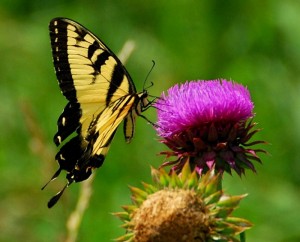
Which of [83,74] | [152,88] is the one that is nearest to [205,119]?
[83,74]

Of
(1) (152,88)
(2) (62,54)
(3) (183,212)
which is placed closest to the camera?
(3) (183,212)

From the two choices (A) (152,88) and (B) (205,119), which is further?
(A) (152,88)

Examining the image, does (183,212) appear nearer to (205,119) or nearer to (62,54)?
(205,119)

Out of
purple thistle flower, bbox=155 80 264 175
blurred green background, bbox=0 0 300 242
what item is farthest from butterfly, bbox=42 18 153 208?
blurred green background, bbox=0 0 300 242

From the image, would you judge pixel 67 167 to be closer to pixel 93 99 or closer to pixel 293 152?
pixel 93 99

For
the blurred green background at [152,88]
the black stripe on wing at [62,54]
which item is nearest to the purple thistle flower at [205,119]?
the black stripe on wing at [62,54]

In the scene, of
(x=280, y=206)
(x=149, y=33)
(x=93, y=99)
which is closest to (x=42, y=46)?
(x=149, y=33)

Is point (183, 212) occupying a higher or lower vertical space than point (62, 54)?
lower

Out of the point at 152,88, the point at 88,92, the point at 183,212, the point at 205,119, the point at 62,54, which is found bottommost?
the point at 183,212
